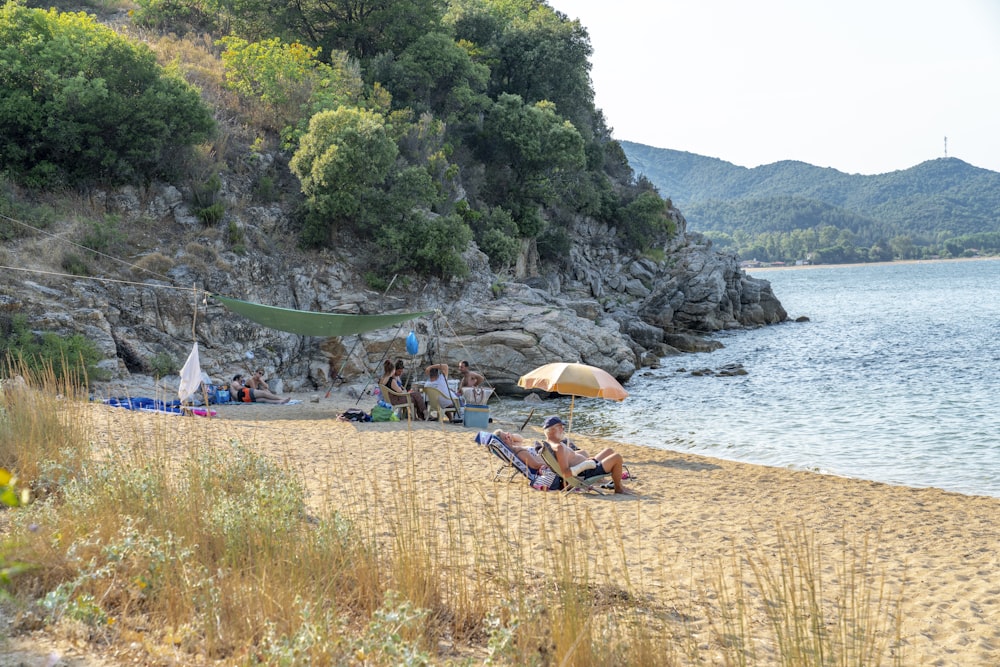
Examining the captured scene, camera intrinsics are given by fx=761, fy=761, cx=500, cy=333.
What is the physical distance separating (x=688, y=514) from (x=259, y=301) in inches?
499

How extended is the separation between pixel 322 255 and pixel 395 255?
73.2 inches

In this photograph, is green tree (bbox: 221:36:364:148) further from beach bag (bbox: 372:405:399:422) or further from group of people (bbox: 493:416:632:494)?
group of people (bbox: 493:416:632:494)

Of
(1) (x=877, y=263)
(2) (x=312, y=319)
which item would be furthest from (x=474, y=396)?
(1) (x=877, y=263)

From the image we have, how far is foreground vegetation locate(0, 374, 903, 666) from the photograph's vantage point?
2.88 m

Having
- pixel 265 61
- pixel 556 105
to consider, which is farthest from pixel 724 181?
pixel 265 61

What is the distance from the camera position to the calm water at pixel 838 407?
36.2 ft

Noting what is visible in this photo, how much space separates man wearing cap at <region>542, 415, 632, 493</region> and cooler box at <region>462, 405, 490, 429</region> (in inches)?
167

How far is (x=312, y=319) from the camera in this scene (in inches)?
477

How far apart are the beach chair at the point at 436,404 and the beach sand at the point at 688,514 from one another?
18.9 inches

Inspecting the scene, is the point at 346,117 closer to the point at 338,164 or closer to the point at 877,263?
the point at 338,164

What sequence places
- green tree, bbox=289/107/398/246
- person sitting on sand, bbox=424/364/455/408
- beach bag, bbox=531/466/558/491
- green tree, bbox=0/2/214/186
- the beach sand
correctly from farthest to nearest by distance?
green tree, bbox=289/107/398/246, green tree, bbox=0/2/214/186, person sitting on sand, bbox=424/364/455/408, beach bag, bbox=531/466/558/491, the beach sand

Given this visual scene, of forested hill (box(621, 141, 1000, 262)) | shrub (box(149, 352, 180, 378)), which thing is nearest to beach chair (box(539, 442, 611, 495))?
shrub (box(149, 352, 180, 378))

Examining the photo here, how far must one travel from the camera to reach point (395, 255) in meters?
19.8

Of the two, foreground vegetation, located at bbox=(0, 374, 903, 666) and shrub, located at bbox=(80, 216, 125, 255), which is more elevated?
shrub, located at bbox=(80, 216, 125, 255)
